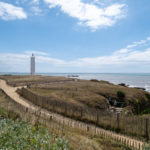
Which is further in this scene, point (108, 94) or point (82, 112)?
point (108, 94)

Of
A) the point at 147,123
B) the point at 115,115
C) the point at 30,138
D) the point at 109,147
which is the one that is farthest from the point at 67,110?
the point at 30,138

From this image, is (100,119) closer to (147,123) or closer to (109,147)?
(147,123)

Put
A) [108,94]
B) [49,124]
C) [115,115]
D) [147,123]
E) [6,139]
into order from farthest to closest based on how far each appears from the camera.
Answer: [108,94]
[115,115]
[147,123]
[49,124]
[6,139]

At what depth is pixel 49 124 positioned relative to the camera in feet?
24.3

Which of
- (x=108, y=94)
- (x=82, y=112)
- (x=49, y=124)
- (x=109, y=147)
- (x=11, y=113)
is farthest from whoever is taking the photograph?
(x=108, y=94)

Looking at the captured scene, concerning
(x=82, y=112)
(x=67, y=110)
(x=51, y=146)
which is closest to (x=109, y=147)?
(x=51, y=146)

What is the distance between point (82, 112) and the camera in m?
12.7

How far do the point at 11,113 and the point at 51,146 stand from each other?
5.22m

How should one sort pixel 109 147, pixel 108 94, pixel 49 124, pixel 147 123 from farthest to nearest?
pixel 108 94 < pixel 147 123 < pixel 49 124 < pixel 109 147

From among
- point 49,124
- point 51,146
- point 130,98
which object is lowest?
point 130,98

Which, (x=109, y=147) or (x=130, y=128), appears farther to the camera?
(x=130, y=128)

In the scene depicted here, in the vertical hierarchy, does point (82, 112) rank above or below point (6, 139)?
below

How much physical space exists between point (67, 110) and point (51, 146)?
9.82 m

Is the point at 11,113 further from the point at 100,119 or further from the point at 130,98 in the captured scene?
the point at 130,98
